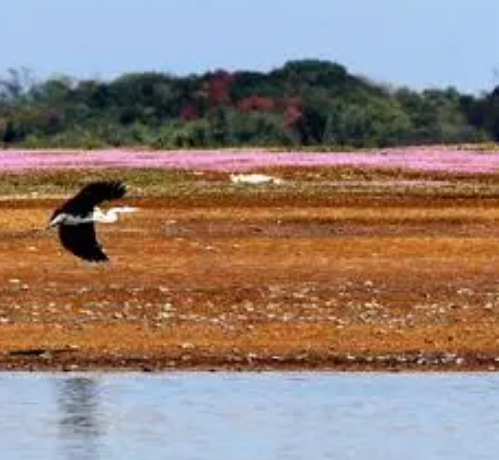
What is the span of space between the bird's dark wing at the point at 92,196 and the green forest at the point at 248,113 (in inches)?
1512

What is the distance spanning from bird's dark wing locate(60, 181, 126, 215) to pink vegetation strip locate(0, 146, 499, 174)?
907 inches

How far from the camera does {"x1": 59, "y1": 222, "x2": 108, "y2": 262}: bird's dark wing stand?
20.1 metres

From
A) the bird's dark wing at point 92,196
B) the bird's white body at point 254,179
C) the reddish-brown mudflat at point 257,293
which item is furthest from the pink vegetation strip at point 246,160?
the bird's dark wing at point 92,196

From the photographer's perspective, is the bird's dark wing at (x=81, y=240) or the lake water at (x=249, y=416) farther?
the bird's dark wing at (x=81, y=240)

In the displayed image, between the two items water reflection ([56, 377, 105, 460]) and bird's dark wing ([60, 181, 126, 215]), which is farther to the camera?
bird's dark wing ([60, 181, 126, 215])

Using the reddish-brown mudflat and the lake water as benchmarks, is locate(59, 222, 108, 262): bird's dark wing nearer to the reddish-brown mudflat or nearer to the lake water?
the reddish-brown mudflat

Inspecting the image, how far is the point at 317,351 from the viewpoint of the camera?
19.9 metres

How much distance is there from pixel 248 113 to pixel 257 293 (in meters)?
47.1

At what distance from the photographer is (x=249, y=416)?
1628 centimetres

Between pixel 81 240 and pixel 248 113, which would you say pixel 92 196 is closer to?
pixel 81 240

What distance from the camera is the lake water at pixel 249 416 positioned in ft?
48.7

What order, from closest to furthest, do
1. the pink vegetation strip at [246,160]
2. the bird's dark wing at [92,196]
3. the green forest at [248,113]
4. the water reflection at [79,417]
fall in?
the water reflection at [79,417]
the bird's dark wing at [92,196]
the pink vegetation strip at [246,160]
the green forest at [248,113]

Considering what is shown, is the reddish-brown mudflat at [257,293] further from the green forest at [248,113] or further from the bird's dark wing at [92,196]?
the green forest at [248,113]

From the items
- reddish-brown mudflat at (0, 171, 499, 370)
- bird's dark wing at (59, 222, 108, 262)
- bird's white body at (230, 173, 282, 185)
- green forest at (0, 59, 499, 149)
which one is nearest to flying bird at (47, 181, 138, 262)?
bird's dark wing at (59, 222, 108, 262)
